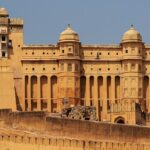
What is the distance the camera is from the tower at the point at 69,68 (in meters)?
86.8

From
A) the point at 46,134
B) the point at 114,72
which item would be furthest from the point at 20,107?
the point at 46,134

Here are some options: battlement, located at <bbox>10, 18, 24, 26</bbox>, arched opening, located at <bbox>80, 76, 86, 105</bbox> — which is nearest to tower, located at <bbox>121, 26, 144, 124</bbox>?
arched opening, located at <bbox>80, 76, 86, 105</bbox>

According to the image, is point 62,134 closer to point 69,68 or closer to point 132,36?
point 69,68

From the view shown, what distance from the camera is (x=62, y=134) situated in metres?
69.0

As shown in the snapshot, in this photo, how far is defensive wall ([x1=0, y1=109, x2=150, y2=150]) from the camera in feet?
222

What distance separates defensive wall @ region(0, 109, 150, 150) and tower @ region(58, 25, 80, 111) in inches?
642

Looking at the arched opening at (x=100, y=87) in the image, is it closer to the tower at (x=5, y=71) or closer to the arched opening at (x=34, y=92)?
the arched opening at (x=34, y=92)

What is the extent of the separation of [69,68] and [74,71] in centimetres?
51

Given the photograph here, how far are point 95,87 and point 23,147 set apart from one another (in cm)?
2129

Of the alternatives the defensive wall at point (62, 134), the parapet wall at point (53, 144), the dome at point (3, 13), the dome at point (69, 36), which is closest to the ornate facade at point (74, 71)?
the dome at point (69, 36)

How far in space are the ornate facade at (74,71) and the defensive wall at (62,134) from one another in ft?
52.9

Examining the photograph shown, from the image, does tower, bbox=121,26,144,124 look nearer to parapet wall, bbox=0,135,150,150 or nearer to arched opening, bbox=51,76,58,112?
arched opening, bbox=51,76,58,112

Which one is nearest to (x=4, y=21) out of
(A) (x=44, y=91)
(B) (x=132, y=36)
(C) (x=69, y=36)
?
(C) (x=69, y=36)

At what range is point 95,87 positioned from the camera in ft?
288
